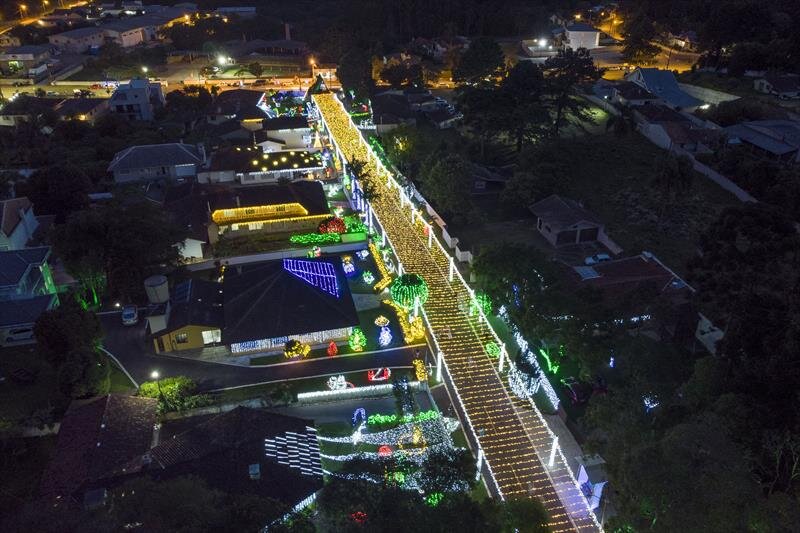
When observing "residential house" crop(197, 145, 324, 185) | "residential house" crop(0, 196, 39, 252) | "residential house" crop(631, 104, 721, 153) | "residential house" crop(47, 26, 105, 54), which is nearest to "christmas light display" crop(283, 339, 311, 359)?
"residential house" crop(0, 196, 39, 252)

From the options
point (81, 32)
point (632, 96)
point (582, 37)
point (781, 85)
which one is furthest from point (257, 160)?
point (81, 32)

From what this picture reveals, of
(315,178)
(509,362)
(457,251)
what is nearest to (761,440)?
(509,362)

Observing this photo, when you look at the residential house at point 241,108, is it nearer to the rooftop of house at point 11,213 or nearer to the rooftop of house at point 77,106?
the rooftop of house at point 77,106

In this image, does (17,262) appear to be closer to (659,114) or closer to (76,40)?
(659,114)

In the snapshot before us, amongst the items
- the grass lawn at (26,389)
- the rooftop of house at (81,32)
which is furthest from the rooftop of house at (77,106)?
the grass lawn at (26,389)

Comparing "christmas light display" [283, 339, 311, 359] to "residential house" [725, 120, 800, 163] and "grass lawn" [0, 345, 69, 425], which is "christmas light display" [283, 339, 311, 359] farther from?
"residential house" [725, 120, 800, 163]

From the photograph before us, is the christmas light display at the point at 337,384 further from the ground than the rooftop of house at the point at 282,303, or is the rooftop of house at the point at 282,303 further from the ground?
the rooftop of house at the point at 282,303

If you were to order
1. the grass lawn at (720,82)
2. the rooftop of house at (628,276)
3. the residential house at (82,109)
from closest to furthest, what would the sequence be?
the rooftop of house at (628,276) → the residential house at (82,109) → the grass lawn at (720,82)

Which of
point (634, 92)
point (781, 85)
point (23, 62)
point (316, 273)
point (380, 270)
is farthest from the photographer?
point (23, 62)
